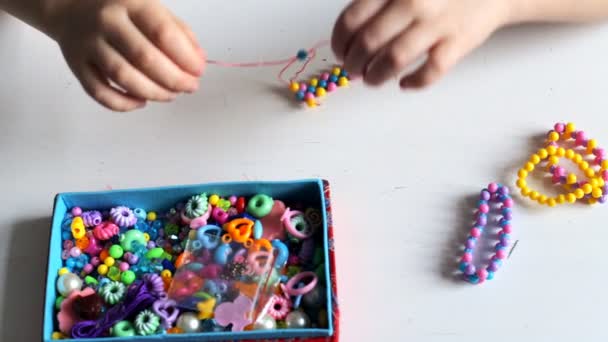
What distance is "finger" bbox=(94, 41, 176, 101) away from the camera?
1.88 ft

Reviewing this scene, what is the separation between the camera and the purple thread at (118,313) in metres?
0.63

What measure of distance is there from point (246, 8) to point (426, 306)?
41 cm

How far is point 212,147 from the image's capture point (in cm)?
72

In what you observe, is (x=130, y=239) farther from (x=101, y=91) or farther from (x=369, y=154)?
(x=369, y=154)

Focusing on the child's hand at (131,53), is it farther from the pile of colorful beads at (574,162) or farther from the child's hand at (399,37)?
the pile of colorful beads at (574,162)

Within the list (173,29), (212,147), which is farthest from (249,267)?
(173,29)

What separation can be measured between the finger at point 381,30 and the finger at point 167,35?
145 mm

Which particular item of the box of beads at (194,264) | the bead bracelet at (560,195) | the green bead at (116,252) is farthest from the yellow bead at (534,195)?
the green bead at (116,252)

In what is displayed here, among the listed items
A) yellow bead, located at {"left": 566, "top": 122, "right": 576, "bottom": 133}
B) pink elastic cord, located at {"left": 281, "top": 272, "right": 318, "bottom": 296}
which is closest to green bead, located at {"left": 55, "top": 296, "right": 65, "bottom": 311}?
pink elastic cord, located at {"left": 281, "top": 272, "right": 318, "bottom": 296}

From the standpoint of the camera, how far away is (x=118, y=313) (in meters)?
0.64

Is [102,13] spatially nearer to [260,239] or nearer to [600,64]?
[260,239]

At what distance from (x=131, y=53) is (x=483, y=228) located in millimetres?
393

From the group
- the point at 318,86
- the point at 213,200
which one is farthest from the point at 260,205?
the point at 318,86

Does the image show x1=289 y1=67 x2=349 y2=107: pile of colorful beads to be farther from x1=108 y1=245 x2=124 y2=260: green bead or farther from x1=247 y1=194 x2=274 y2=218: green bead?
x1=108 y1=245 x2=124 y2=260: green bead
